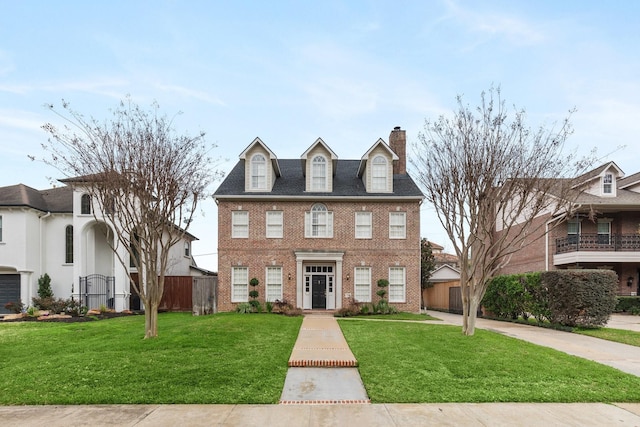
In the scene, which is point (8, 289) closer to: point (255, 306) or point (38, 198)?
point (38, 198)

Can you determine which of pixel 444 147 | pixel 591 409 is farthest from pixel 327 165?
pixel 591 409

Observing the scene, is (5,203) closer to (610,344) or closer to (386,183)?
(386,183)

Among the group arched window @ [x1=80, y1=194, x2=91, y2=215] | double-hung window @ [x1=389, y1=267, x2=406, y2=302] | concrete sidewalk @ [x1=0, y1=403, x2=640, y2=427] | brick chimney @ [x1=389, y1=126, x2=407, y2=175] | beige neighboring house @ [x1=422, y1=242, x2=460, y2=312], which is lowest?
beige neighboring house @ [x1=422, y1=242, x2=460, y2=312]

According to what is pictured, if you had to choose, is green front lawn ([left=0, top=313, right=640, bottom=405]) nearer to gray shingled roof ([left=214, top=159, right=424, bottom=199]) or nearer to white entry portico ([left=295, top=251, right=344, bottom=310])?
white entry portico ([left=295, top=251, right=344, bottom=310])

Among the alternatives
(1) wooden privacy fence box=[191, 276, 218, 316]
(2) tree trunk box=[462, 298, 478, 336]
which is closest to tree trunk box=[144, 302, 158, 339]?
(1) wooden privacy fence box=[191, 276, 218, 316]

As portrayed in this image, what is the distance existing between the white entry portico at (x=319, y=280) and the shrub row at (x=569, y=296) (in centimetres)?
850

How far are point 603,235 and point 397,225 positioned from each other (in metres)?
14.2

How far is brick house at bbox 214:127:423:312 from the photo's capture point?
71.7 feet

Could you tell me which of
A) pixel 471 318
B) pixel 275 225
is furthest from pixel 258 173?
pixel 471 318

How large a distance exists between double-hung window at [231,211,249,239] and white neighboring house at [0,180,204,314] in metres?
3.88

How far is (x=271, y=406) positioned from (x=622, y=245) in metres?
26.9

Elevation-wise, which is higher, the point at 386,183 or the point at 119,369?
the point at 386,183

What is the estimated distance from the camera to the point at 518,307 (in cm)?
1850

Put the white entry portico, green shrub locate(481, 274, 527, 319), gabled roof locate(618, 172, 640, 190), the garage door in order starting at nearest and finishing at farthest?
green shrub locate(481, 274, 527, 319) → the white entry portico → the garage door → gabled roof locate(618, 172, 640, 190)
